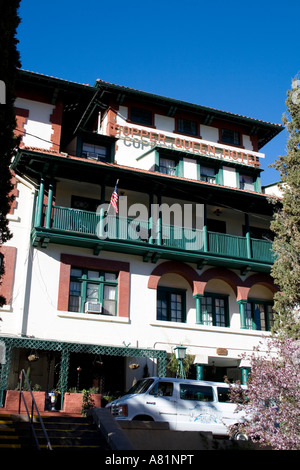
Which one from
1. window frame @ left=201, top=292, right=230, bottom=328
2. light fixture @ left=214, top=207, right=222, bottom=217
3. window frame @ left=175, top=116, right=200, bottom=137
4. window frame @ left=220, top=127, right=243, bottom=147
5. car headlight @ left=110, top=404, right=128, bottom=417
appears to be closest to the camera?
car headlight @ left=110, top=404, right=128, bottom=417

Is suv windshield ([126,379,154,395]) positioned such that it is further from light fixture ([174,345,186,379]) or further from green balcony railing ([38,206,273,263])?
green balcony railing ([38,206,273,263])

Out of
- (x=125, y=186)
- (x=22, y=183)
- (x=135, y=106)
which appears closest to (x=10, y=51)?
(x=22, y=183)

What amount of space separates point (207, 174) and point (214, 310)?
260 inches

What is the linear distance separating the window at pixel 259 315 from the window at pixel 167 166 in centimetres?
692

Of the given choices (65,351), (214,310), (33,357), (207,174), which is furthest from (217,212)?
(33,357)

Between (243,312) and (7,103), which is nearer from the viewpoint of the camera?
(7,103)

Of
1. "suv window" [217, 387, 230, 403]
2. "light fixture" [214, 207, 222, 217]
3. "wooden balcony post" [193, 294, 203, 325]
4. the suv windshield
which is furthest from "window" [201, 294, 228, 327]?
the suv windshield

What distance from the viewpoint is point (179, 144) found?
26.2m

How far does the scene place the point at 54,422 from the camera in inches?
558

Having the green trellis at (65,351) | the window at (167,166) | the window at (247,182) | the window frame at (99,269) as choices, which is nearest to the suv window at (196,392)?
the green trellis at (65,351)

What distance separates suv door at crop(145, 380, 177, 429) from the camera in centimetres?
1556

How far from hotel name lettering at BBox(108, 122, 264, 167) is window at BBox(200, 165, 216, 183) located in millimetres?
710

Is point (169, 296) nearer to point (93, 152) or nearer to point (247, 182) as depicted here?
point (93, 152)

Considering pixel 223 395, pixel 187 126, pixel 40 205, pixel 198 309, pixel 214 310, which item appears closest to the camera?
pixel 223 395
